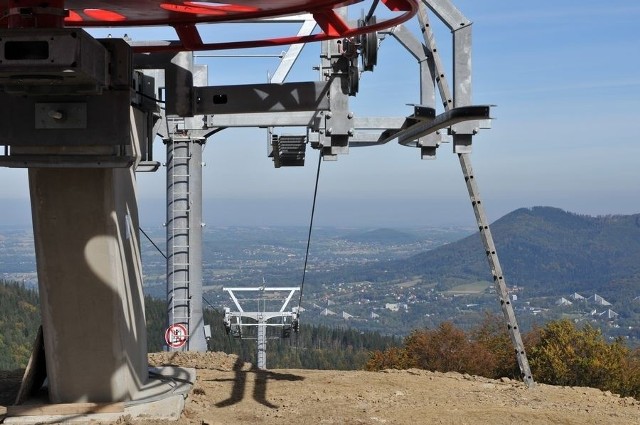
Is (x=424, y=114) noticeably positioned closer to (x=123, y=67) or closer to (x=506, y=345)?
(x=123, y=67)

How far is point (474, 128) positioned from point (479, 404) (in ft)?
9.69

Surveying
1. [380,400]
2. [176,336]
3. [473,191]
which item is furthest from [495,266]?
[176,336]

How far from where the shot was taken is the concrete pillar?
9.88m

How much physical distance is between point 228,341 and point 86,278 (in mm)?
79911

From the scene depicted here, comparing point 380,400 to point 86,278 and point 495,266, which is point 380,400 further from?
point 86,278

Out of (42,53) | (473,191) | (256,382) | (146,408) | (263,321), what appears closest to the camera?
(42,53)

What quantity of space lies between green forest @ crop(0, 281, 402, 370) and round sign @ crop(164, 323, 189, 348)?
5506cm

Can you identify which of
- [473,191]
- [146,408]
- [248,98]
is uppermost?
[248,98]

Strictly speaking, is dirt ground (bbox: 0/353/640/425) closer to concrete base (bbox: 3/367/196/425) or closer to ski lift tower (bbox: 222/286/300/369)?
concrete base (bbox: 3/367/196/425)

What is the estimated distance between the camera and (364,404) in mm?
11406

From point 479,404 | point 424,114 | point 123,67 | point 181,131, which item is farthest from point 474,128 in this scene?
point 181,131

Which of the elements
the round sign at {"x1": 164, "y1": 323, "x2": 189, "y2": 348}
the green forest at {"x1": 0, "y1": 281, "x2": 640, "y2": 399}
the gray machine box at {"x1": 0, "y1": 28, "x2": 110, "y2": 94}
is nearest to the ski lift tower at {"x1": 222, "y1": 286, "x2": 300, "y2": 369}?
the green forest at {"x1": 0, "y1": 281, "x2": 640, "y2": 399}

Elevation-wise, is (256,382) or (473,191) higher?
(473,191)

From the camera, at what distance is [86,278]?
10039mm
